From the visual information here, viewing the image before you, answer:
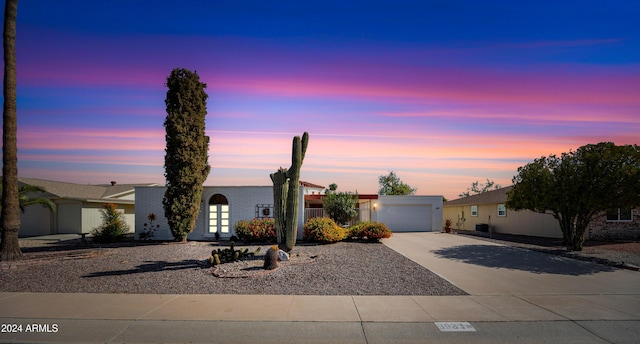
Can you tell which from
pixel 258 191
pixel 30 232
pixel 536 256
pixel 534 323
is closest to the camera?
pixel 534 323

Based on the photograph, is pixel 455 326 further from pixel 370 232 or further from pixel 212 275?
pixel 370 232

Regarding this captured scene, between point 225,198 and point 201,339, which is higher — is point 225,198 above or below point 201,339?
above

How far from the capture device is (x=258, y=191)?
22000mm

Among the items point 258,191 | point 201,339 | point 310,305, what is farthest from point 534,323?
point 258,191

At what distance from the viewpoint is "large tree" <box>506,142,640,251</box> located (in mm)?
15883

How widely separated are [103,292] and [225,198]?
13.3m

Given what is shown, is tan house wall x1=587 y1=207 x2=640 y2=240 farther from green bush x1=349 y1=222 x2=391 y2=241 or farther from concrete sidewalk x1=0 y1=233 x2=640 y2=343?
concrete sidewalk x1=0 y1=233 x2=640 y2=343

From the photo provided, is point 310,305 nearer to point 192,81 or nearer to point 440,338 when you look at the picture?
point 440,338

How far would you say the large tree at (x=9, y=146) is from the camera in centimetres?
1470

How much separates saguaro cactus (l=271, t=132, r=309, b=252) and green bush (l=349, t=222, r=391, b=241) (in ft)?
22.3

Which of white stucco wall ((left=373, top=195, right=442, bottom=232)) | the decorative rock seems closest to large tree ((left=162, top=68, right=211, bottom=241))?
the decorative rock

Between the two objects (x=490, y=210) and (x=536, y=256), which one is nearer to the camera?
(x=536, y=256)

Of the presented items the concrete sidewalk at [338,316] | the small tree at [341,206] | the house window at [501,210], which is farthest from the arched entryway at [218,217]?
the house window at [501,210]

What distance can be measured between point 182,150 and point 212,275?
1028cm
